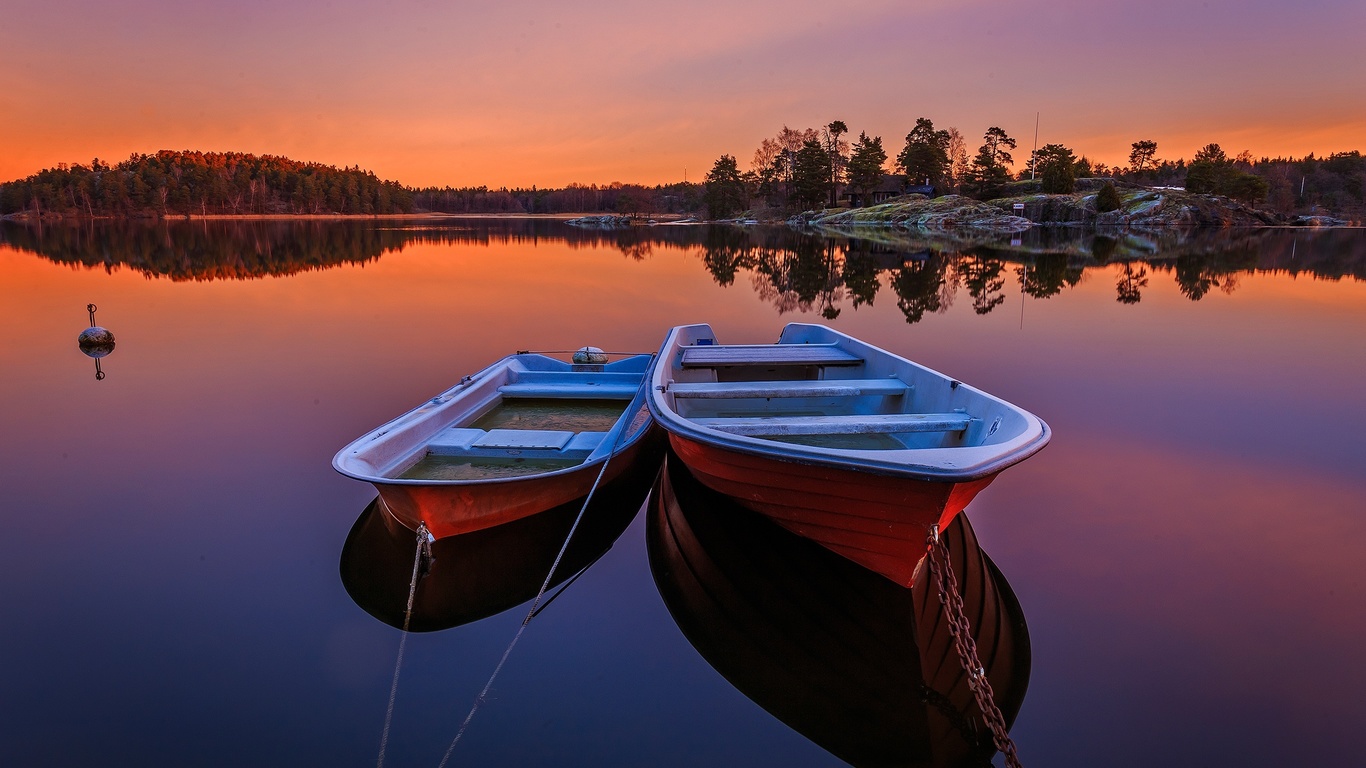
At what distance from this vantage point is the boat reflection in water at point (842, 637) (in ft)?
12.5

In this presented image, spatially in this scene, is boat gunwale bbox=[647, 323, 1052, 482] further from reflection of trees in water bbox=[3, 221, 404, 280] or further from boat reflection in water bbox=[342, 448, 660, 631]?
reflection of trees in water bbox=[3, 221, 404, 280]

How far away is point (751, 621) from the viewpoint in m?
4.84

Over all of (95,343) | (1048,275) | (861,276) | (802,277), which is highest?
(1048,275)

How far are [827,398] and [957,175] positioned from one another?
11157 cm

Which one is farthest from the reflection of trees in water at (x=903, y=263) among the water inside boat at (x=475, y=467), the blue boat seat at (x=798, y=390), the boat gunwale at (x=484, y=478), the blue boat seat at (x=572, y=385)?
the water inside boat at (x=475, y=467)

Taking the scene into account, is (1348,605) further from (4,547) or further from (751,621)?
(4,547)

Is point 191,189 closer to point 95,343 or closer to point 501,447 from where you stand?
point 95,343

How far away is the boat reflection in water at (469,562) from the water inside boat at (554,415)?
57.9 inches

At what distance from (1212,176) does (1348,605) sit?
105 meters

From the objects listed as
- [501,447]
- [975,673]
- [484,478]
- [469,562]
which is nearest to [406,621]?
[469,562]

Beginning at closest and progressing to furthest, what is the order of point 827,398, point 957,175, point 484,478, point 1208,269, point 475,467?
point 484,478
point 475,467
point 827,398
point 1208,269
point 957,175

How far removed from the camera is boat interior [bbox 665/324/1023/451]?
5.60 metres

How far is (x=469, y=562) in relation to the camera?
5.43 meters

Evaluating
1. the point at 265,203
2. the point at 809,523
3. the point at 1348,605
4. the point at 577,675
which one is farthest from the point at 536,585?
the point at 265,203
